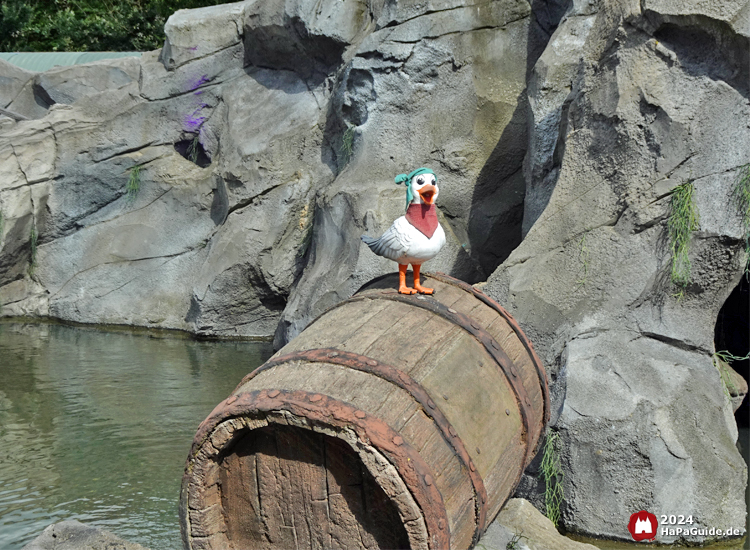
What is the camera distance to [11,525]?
14.3ft

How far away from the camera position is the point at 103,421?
617 centimetres

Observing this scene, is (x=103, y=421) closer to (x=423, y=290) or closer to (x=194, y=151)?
(x=423, y=290)

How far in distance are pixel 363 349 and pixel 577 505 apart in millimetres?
2134

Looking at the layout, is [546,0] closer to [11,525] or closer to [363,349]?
[363,349]

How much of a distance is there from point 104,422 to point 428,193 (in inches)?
153

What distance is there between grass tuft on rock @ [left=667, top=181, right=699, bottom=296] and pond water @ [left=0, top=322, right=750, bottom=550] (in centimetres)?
154

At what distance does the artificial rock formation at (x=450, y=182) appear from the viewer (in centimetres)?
447

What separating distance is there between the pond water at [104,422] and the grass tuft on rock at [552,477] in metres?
0.28

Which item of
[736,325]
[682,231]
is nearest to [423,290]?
[682,231]

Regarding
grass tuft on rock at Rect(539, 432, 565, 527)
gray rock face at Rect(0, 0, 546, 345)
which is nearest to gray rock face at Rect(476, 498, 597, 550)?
grass tuft on rock at Rect(539, 432, 565, 527)

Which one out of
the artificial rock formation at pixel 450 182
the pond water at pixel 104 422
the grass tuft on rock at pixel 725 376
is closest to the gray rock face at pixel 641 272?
the artificial rock formation at pixel 450 182

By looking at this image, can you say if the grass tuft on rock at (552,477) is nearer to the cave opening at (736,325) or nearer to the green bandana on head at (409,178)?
the green bandana on head at (409,178)

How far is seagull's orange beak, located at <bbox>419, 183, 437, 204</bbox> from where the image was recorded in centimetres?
350

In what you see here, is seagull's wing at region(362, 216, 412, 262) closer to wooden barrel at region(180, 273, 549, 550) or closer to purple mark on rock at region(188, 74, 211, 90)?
wooden barrel at region(180, 273, 549, 550)
